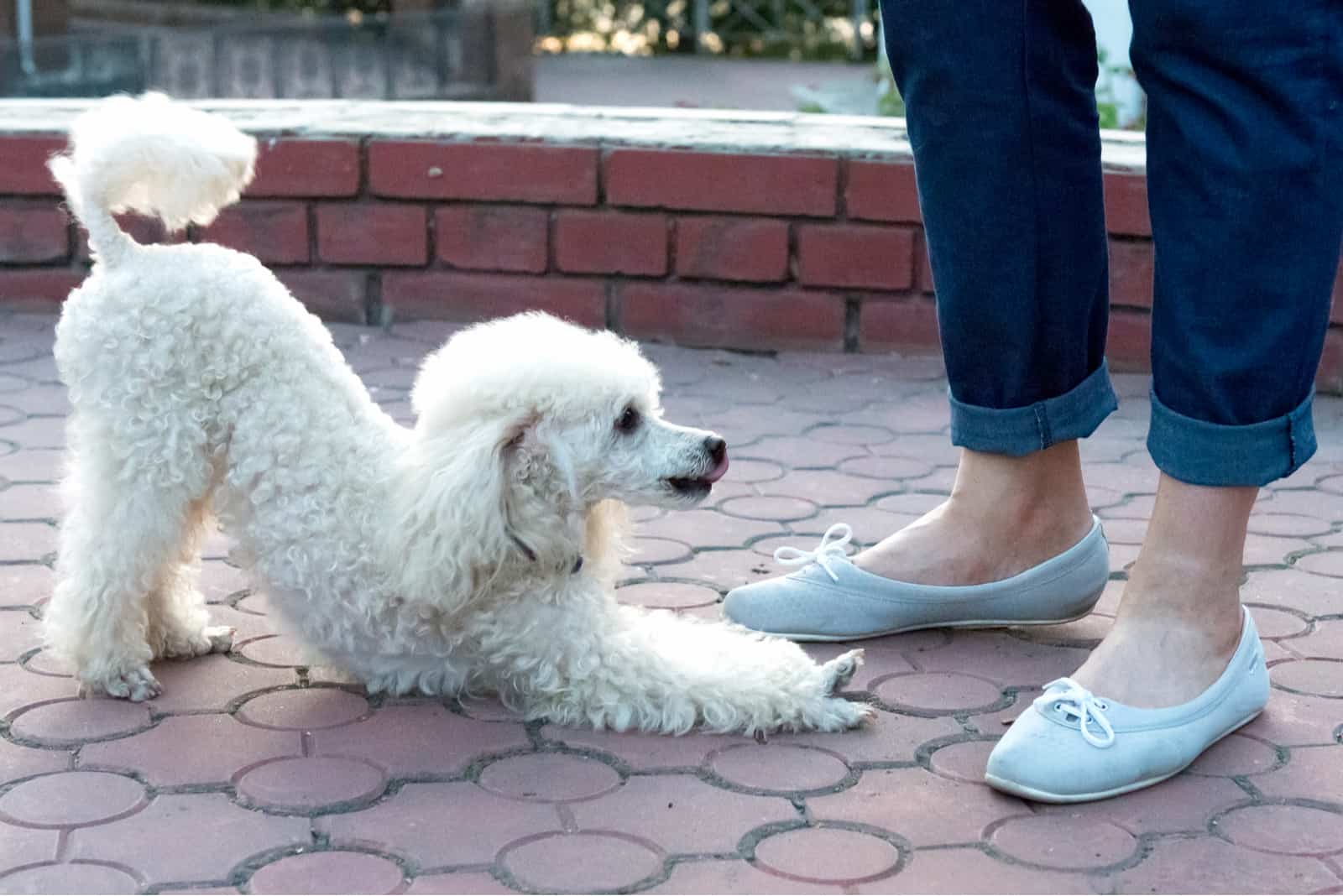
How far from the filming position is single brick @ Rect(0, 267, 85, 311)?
4.23 m

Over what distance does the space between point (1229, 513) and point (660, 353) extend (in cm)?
223

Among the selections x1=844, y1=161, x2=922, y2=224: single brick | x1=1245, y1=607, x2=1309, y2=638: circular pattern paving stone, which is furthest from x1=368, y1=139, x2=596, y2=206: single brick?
x1=1245, y1=607, x2=1309, y2=638: circular pattern paving stone

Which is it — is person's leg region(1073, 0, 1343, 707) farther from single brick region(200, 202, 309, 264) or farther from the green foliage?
the green foliage

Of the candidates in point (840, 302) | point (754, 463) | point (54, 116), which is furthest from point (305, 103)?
point (754, 463)

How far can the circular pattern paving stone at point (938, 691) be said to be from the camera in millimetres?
2232

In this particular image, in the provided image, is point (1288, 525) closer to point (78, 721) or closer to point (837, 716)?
point (837, 716)

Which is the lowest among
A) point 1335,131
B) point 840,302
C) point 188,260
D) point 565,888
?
point 565,888

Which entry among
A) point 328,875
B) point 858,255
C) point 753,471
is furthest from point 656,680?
point 858,255

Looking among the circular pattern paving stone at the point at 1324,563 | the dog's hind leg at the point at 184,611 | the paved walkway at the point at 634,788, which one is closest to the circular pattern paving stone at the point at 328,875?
the paved walkway at the point at 634,788

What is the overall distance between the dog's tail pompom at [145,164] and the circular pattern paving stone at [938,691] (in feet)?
3.71

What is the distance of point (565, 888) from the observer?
1744 millimetres

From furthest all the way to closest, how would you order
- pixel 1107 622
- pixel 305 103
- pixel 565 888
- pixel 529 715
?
pixel 305 103 < pixel 1107 622 < pixel 529 715 < pixel 565 888

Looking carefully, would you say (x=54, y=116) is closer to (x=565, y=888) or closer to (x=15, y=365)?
(x=15, y=365)

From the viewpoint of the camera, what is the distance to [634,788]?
1.99 meters
